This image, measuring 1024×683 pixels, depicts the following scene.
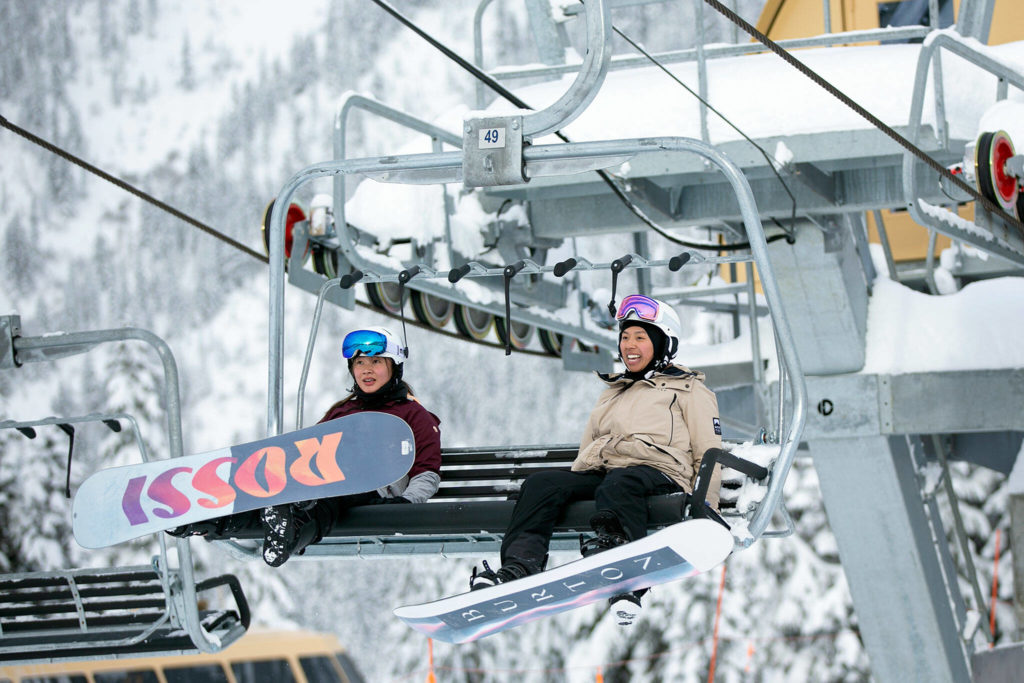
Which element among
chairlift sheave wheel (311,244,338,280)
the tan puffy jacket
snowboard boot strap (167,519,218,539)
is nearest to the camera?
the tan puffy jacket

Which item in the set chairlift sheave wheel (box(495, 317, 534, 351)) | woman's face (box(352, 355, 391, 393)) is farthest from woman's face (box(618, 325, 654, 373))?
chairlift sheave wheel (box(495, 317, 534, 351))

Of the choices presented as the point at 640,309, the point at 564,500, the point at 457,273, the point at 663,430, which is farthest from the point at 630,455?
the point at 457,273

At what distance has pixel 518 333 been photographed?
1051 cm

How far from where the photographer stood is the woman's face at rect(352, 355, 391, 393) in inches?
188

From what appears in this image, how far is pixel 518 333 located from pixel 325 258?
338cm

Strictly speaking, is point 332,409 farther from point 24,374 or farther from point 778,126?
point 24,374

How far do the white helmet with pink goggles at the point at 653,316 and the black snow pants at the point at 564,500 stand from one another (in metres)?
0.53

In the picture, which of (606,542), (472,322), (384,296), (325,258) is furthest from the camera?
(472,322)

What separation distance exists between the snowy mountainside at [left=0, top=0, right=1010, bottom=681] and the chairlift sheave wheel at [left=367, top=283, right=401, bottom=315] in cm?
1877

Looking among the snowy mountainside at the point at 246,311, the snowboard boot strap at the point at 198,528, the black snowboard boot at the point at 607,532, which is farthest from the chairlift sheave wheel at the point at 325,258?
the snowy mountainside at the point at 246,311

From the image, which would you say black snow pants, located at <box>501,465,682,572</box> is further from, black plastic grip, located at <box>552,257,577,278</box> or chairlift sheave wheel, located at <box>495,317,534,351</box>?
chairlift sheave wheel, located at <box>495,317,534,351</box>

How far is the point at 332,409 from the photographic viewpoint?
16.2 feet

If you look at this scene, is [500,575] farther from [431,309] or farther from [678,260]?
[431,309]

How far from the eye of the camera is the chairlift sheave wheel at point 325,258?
734cm
